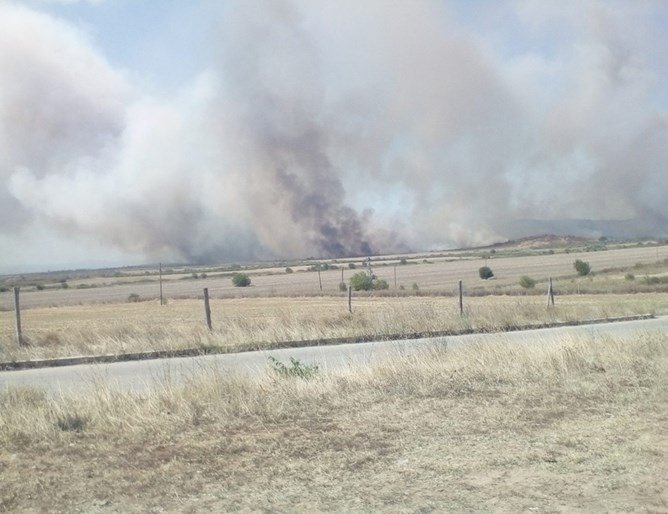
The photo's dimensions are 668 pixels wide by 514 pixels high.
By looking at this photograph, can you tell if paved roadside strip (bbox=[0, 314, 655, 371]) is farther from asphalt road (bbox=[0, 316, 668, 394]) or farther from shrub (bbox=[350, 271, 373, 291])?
shrub (bbox=[350, 271, 373, 291])

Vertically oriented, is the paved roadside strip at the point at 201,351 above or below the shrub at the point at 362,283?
below

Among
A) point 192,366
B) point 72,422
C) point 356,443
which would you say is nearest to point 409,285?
point 192,366

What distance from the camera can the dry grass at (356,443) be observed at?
5398 mm

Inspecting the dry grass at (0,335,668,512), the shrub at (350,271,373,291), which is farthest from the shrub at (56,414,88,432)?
the shrub at (350,271,373,291)

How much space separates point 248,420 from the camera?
788 centimetres

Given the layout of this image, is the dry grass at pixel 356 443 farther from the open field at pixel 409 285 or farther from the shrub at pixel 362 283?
the shrub at pixel 362 283

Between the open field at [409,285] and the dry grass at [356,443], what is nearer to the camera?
the dry grass at [356,443]

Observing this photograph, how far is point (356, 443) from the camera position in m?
6.85

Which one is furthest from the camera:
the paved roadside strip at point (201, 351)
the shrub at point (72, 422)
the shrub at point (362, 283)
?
the shrub at point (362, 283)

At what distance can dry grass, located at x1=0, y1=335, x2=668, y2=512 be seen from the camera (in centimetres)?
540

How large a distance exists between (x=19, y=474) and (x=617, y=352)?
30.7ft

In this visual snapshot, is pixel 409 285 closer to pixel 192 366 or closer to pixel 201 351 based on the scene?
pixel 201 351

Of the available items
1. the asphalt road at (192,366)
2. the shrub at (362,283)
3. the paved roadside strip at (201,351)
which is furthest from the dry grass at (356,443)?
the shrub at (362,283)

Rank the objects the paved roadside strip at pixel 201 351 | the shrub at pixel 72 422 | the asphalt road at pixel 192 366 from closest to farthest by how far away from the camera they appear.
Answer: the shrub at pixel 72 422 → the asphalt road at pixel 192 366 → the paved roadside strip at pixel 201 351
